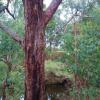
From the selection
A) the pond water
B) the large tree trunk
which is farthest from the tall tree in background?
the pond water

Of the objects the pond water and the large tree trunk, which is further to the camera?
the pond water

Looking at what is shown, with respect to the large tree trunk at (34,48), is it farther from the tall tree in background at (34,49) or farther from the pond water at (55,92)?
the pond water at (55,92)

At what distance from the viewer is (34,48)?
3.74 m

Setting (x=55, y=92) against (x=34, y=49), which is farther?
(x=55, y=92)

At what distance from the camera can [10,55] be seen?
6.73 meters

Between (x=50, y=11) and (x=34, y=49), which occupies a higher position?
(x=50, y=11)

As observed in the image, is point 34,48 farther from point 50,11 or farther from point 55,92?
point 55,92

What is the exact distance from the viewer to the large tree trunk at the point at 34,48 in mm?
3736

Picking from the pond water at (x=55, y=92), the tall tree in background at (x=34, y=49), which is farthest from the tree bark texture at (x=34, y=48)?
the pond water at (x=55, y=92)

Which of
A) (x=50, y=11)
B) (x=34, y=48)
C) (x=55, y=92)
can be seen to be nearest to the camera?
(x=34, y=48)

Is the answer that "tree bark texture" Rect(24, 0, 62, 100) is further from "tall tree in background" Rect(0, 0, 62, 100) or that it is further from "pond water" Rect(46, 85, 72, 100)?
"pond water" Rect(46, 85, 72, 100)

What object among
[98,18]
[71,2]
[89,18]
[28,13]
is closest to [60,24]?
[71,2]

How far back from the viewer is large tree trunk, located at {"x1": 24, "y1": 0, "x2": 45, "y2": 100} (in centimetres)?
374

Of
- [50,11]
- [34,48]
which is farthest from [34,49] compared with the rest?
[50,11]
